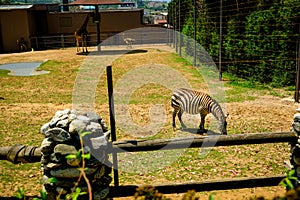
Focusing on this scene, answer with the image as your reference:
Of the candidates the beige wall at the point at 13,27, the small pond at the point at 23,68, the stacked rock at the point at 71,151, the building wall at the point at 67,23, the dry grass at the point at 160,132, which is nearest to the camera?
the stacked rock at the point at 71,151

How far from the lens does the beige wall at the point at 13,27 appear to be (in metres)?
22.5

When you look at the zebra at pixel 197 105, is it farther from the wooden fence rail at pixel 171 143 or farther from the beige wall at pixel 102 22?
the beige wall at pixel 102 22

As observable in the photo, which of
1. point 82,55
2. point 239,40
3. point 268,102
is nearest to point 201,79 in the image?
point 239,40

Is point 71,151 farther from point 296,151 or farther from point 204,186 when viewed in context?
point 296,151

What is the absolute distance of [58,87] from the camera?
10484mm

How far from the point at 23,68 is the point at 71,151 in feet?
41.9

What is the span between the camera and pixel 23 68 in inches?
573

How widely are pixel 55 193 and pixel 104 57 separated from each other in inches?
586

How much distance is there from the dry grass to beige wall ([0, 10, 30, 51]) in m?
11.7

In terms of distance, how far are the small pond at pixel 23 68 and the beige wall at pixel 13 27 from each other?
25.3 ft

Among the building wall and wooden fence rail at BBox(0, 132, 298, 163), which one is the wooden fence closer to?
wooden fence rail at BBox(0, 132, 298, 163)

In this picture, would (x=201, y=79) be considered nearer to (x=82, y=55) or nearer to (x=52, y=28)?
(x=82, y=55)

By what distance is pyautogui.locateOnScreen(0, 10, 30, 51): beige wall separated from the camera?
74.0 ft

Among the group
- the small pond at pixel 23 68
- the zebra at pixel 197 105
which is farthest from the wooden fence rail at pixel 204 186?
the small pond at pixel 23 68
